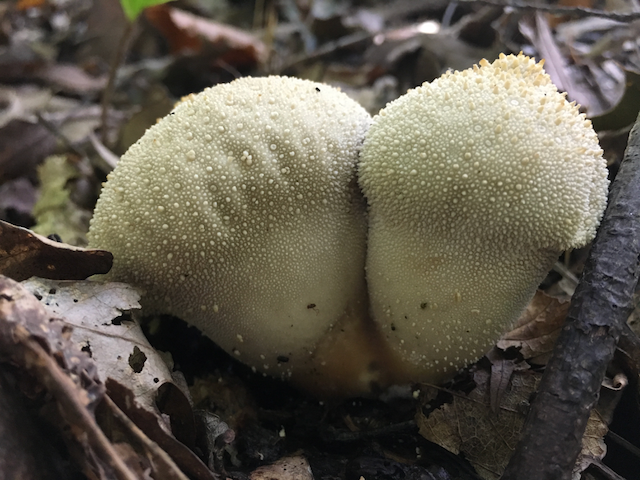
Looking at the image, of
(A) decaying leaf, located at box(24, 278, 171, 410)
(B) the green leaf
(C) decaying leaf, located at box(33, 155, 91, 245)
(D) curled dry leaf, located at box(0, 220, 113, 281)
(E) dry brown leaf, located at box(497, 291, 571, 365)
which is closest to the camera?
(A) decaying leaf, located at box(24, 278, 171, 410)

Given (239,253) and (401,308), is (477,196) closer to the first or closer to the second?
(401,308)

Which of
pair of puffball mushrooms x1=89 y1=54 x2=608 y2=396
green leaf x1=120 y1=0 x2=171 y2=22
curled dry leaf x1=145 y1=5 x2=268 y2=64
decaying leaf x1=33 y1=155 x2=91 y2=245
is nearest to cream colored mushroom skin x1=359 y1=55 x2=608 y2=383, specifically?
pair of puffball mushrooms x1=89 y1=54 x2=608 y2=396

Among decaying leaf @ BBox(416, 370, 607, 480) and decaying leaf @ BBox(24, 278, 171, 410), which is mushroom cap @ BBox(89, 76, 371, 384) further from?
decaying leaf @ BBox(416, 370, 607, 480)

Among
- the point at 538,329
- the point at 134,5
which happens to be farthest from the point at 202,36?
the point at 538,329

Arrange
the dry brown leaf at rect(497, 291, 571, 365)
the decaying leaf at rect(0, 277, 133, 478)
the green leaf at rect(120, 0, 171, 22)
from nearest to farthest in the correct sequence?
1. the decaying leaf at rect(0, 277, 133, 478)
2. the dry brown leaf at rect(497, 291, 571, 365)
3. the green leaf at rect(120, 0, 171, 22)

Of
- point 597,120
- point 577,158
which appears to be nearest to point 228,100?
point 577,158

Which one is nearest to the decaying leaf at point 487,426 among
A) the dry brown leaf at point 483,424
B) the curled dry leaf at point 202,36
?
the dry brown leaf at point 483,424

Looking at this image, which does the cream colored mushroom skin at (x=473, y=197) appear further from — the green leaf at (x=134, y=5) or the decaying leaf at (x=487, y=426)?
the green leaf at (x=134, y=5)
